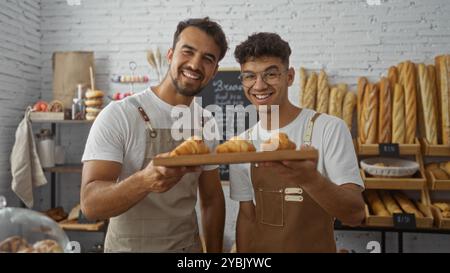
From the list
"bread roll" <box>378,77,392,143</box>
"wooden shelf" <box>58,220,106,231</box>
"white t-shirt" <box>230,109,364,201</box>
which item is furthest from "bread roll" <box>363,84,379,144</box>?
"wooden shelf" <box>58,220,106,231</box>

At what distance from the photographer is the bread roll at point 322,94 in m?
2.74

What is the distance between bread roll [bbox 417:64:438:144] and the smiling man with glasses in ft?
4.80

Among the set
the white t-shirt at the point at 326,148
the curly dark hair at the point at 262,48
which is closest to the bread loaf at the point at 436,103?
the white t-shirt at the point at 326,148

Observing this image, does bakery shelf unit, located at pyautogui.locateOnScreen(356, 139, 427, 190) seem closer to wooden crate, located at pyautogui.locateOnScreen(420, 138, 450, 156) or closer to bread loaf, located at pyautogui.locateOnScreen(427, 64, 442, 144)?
wooden crate, located at pyautogui.locateOnScreen(420, 138, 450, 156)

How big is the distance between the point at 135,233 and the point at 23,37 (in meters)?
2.57

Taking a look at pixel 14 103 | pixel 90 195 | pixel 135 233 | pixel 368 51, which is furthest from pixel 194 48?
pixel 14 103

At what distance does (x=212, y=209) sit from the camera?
1.63 meters

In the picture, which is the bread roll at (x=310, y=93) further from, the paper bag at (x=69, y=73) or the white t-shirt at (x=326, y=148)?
the paper bag at (x=69, y=73)

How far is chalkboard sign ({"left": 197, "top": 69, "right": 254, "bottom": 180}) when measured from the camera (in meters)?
3.13

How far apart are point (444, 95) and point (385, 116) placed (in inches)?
17.0

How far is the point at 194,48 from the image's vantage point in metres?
1.38

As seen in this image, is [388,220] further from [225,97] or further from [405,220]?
[225,97]

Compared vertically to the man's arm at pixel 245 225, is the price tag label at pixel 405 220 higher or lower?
lower

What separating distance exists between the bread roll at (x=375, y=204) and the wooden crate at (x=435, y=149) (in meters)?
0.46
